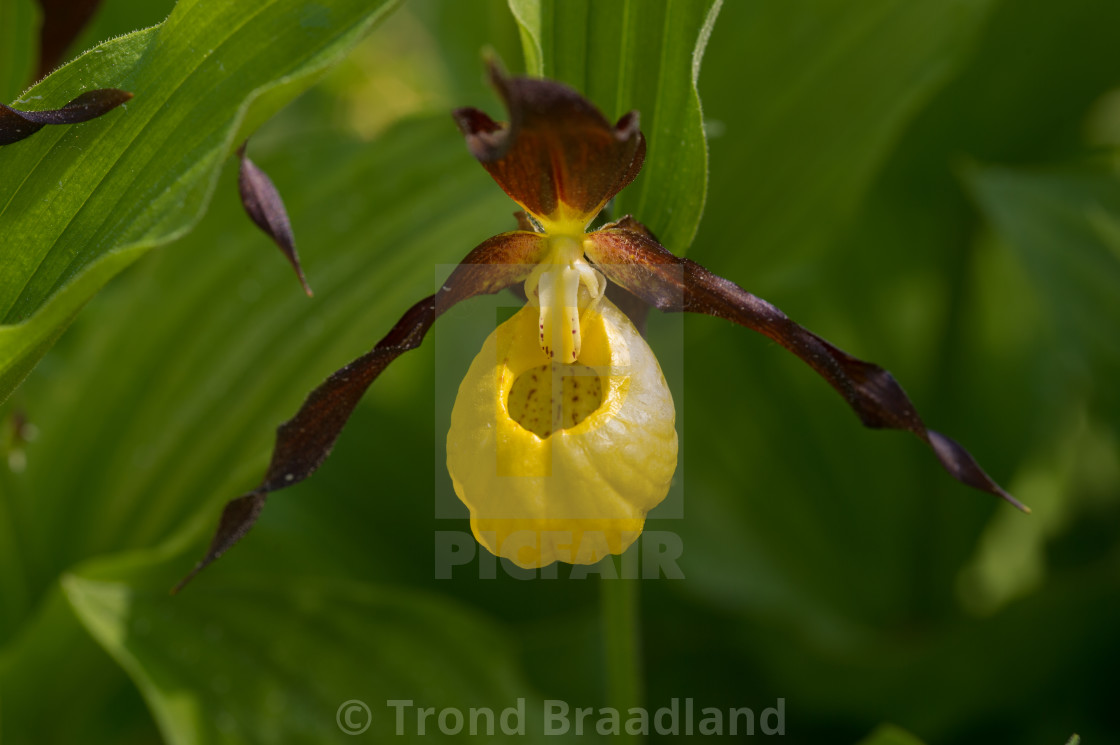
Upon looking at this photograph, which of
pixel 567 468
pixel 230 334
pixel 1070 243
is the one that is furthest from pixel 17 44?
pixel 1070 243

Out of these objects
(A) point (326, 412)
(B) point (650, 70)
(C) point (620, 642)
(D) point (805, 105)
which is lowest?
(C) point (620, 642)

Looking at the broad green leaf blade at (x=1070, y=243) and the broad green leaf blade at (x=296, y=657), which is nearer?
the broad green leaf blade at (x=296, y=657)

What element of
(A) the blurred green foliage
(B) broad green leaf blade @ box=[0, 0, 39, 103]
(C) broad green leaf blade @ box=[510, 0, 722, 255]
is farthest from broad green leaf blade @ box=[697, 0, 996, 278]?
(B) broad green leaf blade @ box=[0, 0, 39, 103]

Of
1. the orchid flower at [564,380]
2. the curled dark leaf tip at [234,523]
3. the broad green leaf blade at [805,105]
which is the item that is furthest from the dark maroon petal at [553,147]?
the broad green leaf blade at [805,105]

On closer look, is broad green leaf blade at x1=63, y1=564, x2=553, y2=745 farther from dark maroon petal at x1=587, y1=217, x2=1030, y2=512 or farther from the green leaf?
dark maroon petal at x1=587, y1=217, x2=1030, y2=512

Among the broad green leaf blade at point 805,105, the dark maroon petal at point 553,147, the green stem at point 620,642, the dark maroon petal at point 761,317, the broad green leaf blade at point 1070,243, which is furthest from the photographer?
the broad green leaf blade at point 1070,243

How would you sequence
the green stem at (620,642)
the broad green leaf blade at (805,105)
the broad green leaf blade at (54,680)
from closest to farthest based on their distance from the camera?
the green stem at (620,642), the broad green leaf blade at (54,680), the broad green leaf blade at (805,105)

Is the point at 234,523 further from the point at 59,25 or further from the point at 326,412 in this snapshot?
the point at 59,25

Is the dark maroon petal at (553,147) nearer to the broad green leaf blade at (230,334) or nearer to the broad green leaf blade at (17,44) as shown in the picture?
the broad green leaf blade at (230,334)
